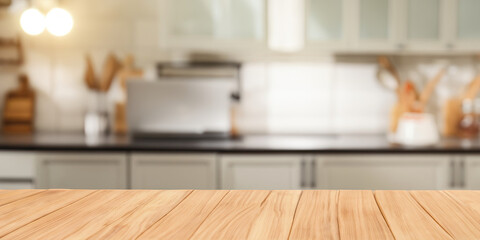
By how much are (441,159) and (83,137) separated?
2.09 metres

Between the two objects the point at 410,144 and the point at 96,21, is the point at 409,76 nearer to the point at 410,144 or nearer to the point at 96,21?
the point at 410,144

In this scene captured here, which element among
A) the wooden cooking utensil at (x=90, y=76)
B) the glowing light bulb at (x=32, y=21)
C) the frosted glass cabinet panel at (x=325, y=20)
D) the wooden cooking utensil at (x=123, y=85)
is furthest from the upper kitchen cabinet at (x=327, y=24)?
the glowing light bulb at (x=32, y=21)

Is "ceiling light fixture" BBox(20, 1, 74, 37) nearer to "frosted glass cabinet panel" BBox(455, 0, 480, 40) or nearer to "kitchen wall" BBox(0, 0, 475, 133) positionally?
"kitchen wall" BBox(0, 0, 475, 133)

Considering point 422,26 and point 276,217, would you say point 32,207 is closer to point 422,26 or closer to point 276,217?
point 276,217

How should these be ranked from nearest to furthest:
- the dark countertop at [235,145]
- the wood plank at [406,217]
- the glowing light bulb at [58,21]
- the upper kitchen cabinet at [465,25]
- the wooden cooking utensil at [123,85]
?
the wood plank at [406,217]
the dark countertop at [235,145]
the upper kitchen cabinet at [465,25]
the glowing light bulb at [58,21]
the wooden cooking utensil at [123,85]

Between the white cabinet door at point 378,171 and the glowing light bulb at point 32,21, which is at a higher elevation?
the glowing light bulb at point 32,21

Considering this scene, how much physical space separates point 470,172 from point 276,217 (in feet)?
6.32

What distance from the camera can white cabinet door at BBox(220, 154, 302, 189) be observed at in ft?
7.73

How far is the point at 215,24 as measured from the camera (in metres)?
2.64

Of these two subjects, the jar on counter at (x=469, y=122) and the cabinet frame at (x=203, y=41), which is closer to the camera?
the cabinet frame at (x=203, y=41)

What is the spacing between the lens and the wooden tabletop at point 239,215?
0.72 meters

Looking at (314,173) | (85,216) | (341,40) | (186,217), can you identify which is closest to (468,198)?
(186,217)

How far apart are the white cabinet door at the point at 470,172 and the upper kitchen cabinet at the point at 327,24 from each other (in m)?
0.93

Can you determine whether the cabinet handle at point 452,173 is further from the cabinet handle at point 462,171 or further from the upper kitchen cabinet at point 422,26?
the upper kitchen cabinet at point 422,26
